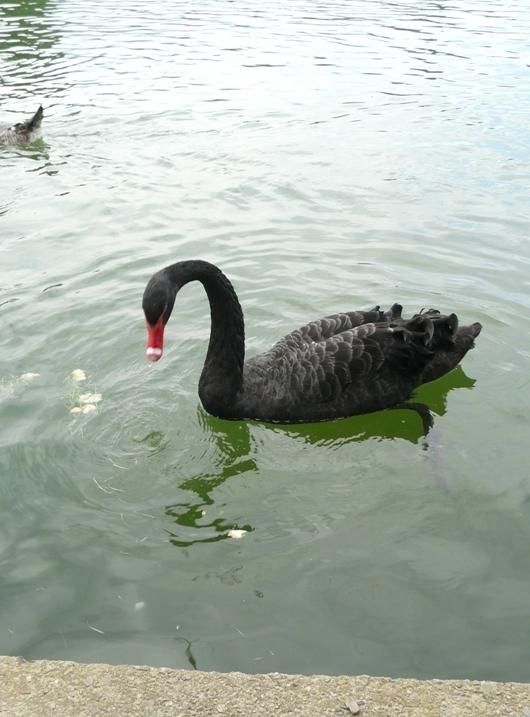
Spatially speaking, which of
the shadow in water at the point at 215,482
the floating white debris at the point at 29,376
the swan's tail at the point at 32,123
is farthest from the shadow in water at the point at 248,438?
the swan's tail at the point at 32,123

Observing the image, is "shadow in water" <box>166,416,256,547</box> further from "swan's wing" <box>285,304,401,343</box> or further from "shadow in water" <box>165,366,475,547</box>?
"swan's wing" <box>285,304,401,343</box>

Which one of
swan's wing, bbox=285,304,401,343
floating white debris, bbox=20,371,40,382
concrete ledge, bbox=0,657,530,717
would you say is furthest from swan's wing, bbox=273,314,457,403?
concrete ledge, bbox=0,657,530,717

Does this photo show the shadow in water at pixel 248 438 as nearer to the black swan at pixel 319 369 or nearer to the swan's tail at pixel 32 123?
the black swan at pixel 319 369

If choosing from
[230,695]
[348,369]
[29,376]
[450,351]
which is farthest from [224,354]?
[230,695]

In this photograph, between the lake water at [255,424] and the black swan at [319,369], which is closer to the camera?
the lake water at [255,424]

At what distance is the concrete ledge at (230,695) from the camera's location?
262 cm

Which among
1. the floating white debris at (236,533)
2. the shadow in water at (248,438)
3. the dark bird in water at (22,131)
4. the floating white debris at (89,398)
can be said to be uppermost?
the dark bird in water at (22,131)

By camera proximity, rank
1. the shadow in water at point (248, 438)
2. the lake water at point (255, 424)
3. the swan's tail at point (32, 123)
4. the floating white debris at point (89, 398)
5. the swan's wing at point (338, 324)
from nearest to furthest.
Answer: the lake water at point (255, 424) → the shadow in water at point (248, 438) → the floating white debris at point (89, 398) → the swan's wing at point (338, 324) → the swan's tail at point (32, 123)

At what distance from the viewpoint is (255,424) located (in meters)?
5.07

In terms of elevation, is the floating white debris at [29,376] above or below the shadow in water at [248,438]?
above

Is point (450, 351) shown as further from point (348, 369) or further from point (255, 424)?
point (255, 424)

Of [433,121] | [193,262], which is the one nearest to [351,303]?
[193,262]

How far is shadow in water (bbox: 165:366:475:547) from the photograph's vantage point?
4.07m

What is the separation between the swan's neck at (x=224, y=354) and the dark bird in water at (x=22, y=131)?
665cm
